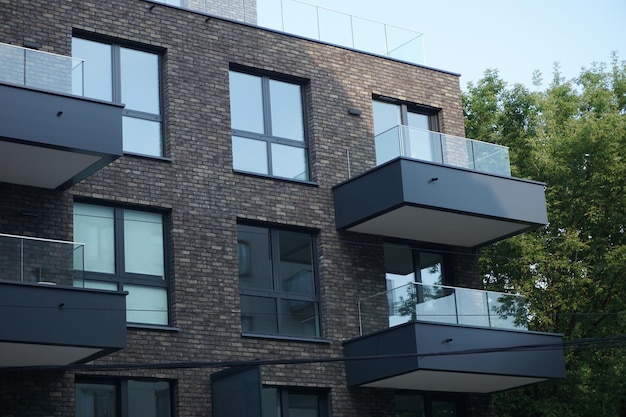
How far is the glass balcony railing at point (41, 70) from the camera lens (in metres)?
19.0

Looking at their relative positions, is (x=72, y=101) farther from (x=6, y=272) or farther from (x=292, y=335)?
(x=292, y=335)

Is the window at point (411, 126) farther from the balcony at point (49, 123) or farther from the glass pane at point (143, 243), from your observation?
the balcony at point (49, 123)

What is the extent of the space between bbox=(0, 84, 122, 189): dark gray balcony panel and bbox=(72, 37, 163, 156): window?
187 centimetres

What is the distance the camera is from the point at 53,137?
19016 mm

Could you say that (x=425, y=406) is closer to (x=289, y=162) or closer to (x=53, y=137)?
(x=289, y=162)

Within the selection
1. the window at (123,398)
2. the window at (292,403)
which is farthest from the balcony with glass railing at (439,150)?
the window at (123,398)

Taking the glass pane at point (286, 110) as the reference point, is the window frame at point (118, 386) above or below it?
below

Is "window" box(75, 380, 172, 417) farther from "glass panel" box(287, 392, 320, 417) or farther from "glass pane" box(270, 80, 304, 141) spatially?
"glass pane" box(270, 80, 304, 141)

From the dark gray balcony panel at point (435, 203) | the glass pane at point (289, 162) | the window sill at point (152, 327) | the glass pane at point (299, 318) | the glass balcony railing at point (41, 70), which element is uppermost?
the glass balcony railing at point (41, 70)

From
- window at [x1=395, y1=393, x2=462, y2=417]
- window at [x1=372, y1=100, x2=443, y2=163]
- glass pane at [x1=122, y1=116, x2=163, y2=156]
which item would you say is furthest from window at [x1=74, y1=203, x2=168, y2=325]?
window at [x1=395, y1=393, x2=462, y2=417]

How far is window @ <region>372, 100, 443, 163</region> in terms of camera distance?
23.4 m

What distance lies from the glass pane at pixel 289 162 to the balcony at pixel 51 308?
19.1ft

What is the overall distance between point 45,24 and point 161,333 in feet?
19.2

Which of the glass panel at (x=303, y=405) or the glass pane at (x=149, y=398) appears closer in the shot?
the glass pane at (x=149, y=398)
